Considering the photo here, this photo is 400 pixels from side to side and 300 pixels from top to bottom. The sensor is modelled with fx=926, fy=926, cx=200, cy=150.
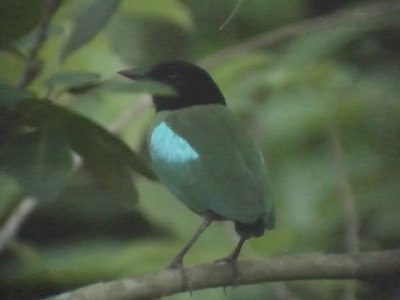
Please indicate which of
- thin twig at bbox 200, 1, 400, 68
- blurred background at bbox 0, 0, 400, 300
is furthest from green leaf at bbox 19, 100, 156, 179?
thin twig at bbox 200, 1, 400, 68

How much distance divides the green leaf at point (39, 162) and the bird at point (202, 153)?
0.09 meters

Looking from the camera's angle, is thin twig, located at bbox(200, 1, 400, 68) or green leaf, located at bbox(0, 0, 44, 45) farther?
thin twig, located at bbox(200, 1, 400, 68)

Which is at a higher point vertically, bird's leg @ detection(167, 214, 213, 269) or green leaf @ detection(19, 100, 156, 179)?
green leaf @ detection(19, 100, 156, 179)

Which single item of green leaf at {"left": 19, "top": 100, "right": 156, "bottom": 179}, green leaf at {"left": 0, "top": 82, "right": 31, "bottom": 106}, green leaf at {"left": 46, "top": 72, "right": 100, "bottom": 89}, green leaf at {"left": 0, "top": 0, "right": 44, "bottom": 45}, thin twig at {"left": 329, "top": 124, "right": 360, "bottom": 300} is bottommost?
thin twig at {"left": 329, "top": 124, "right": 360, "bottom": 300}

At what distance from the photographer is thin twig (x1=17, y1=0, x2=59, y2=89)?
29.0 inches

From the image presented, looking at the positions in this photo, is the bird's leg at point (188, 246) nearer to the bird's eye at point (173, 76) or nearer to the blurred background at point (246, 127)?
the blurred background at point (246, 127)

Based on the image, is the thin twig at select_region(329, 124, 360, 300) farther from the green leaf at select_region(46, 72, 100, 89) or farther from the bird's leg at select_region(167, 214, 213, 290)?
the green leaf at select_region(46, 72, 100, 89)

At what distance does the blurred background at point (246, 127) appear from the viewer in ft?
2.59

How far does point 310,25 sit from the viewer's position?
2.81 feet

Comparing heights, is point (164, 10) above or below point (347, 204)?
above

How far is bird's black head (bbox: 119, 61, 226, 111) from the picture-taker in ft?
2.48

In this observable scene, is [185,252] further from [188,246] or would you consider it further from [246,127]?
[246,127]

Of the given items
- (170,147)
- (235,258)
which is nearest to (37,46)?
(170,147)

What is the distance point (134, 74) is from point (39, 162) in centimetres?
12
